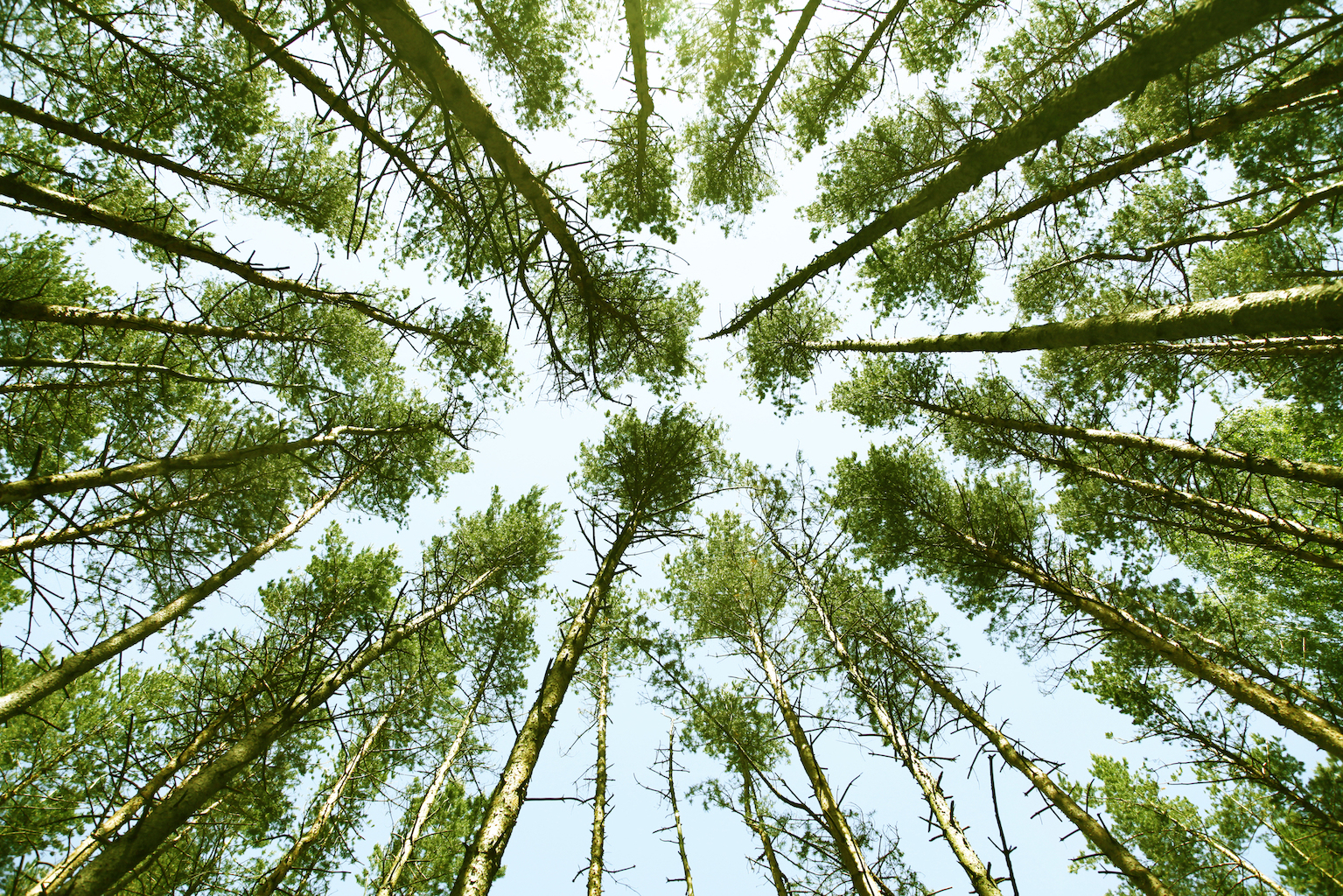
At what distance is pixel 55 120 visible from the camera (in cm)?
418

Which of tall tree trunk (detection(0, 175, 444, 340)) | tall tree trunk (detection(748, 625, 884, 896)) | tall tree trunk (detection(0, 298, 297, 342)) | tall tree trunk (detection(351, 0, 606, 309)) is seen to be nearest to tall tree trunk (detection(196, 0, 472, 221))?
tall tree trunk (detection(351, 0, 606, 309))

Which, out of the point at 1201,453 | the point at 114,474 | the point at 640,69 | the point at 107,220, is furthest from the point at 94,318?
the point at 1201,453

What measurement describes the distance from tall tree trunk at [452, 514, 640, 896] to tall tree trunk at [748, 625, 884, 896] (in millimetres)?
1923

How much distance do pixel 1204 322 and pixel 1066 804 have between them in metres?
5.39

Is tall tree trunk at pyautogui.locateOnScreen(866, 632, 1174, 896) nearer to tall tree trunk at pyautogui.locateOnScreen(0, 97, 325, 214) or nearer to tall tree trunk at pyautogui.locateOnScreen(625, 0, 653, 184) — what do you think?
tall tree trunk at pyautogui.locateOnScreen(625, 0, 653, 184)

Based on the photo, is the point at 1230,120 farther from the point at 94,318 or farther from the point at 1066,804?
the point at 94,318

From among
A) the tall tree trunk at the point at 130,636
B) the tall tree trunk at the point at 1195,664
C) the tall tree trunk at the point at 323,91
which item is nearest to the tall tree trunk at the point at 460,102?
the tall tree trunk at the point at 323,91

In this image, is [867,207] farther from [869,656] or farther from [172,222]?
[172,222]

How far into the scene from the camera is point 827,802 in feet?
15.5

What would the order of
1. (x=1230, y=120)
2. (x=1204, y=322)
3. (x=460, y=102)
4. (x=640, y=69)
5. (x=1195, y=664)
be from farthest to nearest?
1. (x=1195, y=664)
2. (x=1230, y=120)
3. (x=640, y=69)
4. (x=1204, y=322)
5. (x=460, y=102)

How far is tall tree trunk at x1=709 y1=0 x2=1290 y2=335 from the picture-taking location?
2.74m

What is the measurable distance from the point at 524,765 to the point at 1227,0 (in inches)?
242

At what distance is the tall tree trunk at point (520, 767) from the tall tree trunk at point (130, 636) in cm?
403

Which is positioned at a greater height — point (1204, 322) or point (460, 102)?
point (460, 102)
